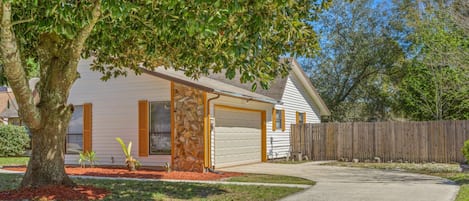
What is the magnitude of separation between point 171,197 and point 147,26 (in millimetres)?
3237

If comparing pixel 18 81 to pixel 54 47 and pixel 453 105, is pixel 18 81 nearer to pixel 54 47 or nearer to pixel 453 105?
pixel 54 47

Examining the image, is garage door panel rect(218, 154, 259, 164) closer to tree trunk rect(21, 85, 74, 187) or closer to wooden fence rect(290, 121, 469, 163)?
wooden fence rect(290, 121, 469, 163)

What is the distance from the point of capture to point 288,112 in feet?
69.6

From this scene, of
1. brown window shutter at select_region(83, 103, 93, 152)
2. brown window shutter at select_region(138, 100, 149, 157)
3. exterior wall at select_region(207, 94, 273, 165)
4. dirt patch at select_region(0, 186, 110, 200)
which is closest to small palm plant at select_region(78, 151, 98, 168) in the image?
brown window shutter at select_region(83, 103, 93, 152)

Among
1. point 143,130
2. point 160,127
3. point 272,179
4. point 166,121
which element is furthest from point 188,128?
point 272,179

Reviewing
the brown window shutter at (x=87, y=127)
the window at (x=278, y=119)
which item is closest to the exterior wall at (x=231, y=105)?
the window at (x=278, y=119)

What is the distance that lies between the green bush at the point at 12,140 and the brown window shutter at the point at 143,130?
430 inches

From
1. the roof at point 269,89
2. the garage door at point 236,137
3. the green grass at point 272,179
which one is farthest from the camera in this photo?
the roof at point 269,89

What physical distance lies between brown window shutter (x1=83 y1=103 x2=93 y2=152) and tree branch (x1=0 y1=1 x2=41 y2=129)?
763 centimetres

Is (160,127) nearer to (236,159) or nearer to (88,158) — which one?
(88,158)

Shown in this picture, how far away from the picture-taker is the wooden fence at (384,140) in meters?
17.2

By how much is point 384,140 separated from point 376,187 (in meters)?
8.80

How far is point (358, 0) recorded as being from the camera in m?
29.5

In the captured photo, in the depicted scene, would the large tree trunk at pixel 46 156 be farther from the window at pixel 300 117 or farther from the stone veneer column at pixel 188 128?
the window at pixel 300 117
